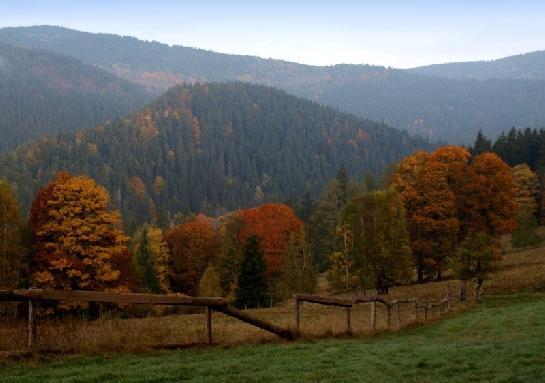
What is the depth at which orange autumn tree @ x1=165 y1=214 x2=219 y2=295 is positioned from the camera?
79.4m

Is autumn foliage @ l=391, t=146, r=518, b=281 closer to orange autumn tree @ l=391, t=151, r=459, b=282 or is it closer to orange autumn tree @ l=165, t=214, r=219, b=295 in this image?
orange autumn tree @ l=391, t=151, r=459, b=282

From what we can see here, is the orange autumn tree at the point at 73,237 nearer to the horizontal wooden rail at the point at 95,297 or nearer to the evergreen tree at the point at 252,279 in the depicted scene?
the evergreen tree at the point at 252,279

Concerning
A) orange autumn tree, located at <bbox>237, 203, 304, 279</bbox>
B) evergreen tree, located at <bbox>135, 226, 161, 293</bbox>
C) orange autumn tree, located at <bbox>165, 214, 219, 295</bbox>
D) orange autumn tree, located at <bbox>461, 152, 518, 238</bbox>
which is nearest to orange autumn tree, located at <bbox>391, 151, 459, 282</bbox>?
orange autumn tree, located at <bbox>461, 152, 518, 238</bbox>

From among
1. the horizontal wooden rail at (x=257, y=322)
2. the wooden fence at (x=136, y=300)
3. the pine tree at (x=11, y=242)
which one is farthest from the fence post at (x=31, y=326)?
the pine tree at (x=11, y=242)

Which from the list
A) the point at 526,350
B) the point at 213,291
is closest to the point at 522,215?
the point at 213,291

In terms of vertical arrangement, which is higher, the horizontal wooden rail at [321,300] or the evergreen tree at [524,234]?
the horizontal wooden rail at [321,300]

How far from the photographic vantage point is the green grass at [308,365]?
10.5m

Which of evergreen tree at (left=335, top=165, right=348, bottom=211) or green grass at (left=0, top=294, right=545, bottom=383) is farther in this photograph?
evergreen tree at (left=335, top=165, right=348, bottom=211)

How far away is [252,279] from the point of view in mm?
53125

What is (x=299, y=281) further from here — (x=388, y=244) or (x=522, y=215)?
(x=522, y=215)

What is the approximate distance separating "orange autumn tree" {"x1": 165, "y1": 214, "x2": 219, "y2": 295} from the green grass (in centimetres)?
6497

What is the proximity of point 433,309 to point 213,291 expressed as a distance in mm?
29684

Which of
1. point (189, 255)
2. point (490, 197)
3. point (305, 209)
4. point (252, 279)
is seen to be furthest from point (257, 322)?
point (305, 209)

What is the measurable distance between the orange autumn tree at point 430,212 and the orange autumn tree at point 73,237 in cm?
2757
